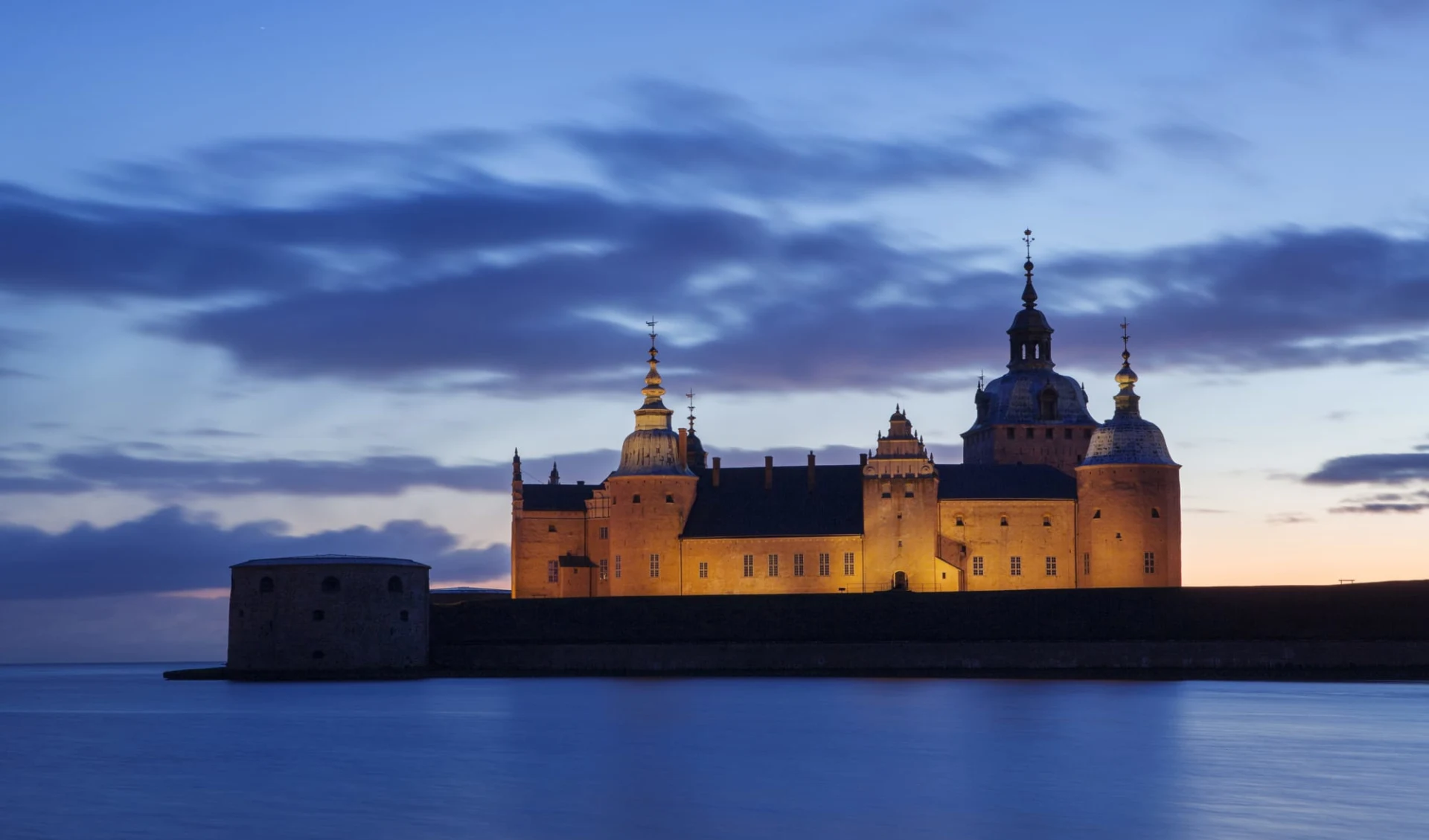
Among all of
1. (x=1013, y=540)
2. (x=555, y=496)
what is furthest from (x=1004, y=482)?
(x=555, y=496)

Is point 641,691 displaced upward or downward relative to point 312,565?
downward

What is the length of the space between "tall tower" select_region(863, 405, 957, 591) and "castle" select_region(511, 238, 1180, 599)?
→ 0.05 meters

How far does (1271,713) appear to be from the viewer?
46.5 metres

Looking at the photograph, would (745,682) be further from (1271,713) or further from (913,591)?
(1271,713)

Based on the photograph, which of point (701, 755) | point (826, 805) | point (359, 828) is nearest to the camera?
point (359, 828)

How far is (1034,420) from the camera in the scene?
72438 mm

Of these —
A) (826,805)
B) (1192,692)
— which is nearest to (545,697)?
(1192,692)

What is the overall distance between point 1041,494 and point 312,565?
78.5 feet

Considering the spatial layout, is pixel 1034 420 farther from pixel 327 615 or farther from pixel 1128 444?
pixel 327 615

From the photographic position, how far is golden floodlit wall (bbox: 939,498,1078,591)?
64.5 m

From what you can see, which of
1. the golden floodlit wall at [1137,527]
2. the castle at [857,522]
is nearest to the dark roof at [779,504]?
the castle at [857,522]

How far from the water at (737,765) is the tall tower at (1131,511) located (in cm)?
731

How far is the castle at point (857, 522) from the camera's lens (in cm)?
6319

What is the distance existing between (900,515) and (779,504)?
15.9 feet
